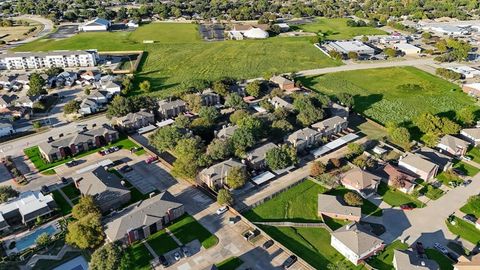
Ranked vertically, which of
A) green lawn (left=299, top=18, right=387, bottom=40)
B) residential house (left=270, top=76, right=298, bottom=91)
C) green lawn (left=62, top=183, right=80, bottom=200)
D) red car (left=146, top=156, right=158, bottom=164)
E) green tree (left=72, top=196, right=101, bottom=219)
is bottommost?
green lawn (left=62, top=183, right=80, bottom=200)

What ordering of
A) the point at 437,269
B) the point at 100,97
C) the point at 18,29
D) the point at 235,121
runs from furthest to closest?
1. the point at 18,29
2. the point at 100,97
3. the point at 235,121
4. the point at 437,269

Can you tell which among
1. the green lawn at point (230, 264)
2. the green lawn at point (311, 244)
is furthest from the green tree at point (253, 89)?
the green lawn at point (230, 264)

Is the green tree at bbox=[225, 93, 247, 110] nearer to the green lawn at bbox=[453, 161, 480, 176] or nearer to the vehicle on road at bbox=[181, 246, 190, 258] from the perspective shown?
the vehicle on road at bbox=[181, 246, 190, 258]

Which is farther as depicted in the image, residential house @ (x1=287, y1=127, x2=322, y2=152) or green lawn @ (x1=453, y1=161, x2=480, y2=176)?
residential house @ (x1=287, y1=127, x2=322, y2=152)

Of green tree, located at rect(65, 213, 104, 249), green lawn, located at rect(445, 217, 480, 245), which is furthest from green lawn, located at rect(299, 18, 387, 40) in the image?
green tree, located at rect(65, 213, 104, 249)

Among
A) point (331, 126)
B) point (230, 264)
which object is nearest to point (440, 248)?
point (230, 264)

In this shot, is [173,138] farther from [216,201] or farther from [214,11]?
[214,11]

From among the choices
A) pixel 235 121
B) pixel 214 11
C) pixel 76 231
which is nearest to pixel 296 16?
pixel 214 11
